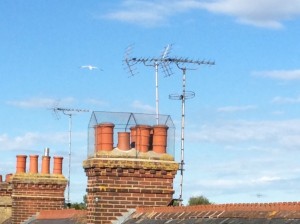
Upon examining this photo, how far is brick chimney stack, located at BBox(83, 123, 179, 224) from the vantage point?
1991cm

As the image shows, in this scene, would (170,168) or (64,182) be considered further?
(64,182)

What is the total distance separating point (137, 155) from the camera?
1998 cm

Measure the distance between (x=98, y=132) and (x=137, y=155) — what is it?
3.59 ft

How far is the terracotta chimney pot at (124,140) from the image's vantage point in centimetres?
2009

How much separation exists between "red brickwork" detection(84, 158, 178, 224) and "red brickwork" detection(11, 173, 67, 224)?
38.0ft

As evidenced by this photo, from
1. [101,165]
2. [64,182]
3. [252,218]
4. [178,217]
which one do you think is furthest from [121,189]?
[64,182]

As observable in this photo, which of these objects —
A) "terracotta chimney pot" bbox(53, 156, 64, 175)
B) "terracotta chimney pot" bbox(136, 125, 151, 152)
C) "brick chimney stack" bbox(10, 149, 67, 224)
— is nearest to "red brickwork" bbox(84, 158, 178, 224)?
"terracotta chimney pot" bbox(136, 125, 151, 152)

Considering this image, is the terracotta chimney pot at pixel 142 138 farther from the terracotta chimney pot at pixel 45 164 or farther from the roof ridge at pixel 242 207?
the terracotta chimney pot at pixel 45 164

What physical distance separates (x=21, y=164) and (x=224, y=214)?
59.0ft

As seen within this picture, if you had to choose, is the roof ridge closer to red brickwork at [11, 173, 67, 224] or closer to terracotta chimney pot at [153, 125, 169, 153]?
terracotta chimney pot at [153, 125, 169, 153]

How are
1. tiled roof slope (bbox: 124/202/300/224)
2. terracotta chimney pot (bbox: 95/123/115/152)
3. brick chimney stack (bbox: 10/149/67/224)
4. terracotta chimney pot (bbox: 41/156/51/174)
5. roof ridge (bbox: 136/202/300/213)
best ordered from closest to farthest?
1. tiled roof slope (bbox: 124/202/300/224)
2. roof ridge (bbox: 136/202/300/213)
3. terracotta chimney pot (bbox: 95/123/115/152)
4. brick chimney stack (bbox: 10/149/67/224)
5. terracotta chimney pot (bbox: 41/156/51/174)

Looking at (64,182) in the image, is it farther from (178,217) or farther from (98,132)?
(178,217)

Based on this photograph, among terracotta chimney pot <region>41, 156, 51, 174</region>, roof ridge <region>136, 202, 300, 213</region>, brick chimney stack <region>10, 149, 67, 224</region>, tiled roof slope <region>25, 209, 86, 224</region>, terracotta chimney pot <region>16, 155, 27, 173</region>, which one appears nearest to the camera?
roof ridge <region>136, 202, 300, 213</region>

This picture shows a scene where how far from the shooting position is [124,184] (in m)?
20.0
